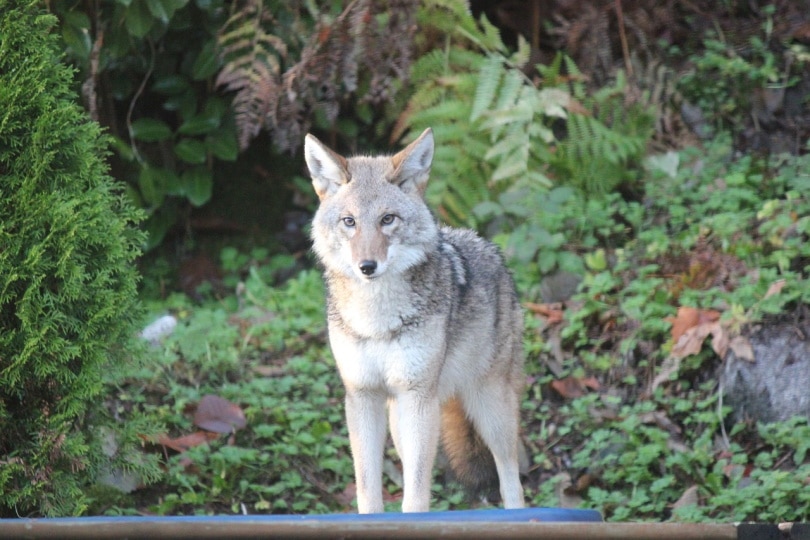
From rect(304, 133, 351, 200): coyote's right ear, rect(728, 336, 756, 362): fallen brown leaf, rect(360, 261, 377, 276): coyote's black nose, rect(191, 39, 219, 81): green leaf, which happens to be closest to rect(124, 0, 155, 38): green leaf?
rect(191, 39, 219, 81): green leaf

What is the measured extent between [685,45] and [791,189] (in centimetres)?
226

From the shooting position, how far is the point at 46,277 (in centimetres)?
499

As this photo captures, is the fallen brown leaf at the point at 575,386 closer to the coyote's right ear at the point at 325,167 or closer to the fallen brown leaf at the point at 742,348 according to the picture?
the fallen brown leaf at the point at 742,348

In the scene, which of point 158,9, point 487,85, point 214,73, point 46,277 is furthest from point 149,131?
point 46,277

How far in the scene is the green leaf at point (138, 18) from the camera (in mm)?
7926

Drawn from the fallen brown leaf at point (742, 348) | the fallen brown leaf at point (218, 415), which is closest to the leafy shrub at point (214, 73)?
the fallen brown leaf at point (218, 415)

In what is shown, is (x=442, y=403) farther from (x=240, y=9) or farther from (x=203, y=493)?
(x=240, y=9)

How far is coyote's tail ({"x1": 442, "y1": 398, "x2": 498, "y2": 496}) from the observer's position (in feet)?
20.0

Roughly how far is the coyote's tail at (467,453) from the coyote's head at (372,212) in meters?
1.21

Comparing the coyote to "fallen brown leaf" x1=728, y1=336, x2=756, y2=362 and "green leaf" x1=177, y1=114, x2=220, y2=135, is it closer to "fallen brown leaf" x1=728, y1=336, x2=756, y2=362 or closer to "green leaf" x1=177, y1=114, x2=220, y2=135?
"fallen brown leaf" x1=728, y1=336, x2=756, y2=362

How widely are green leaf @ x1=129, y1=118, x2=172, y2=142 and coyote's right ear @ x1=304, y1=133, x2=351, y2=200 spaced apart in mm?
4182

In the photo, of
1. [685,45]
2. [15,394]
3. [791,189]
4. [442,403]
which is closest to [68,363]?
[15,394]

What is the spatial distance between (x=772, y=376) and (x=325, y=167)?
10.8ft

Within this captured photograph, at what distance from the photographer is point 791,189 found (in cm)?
844
